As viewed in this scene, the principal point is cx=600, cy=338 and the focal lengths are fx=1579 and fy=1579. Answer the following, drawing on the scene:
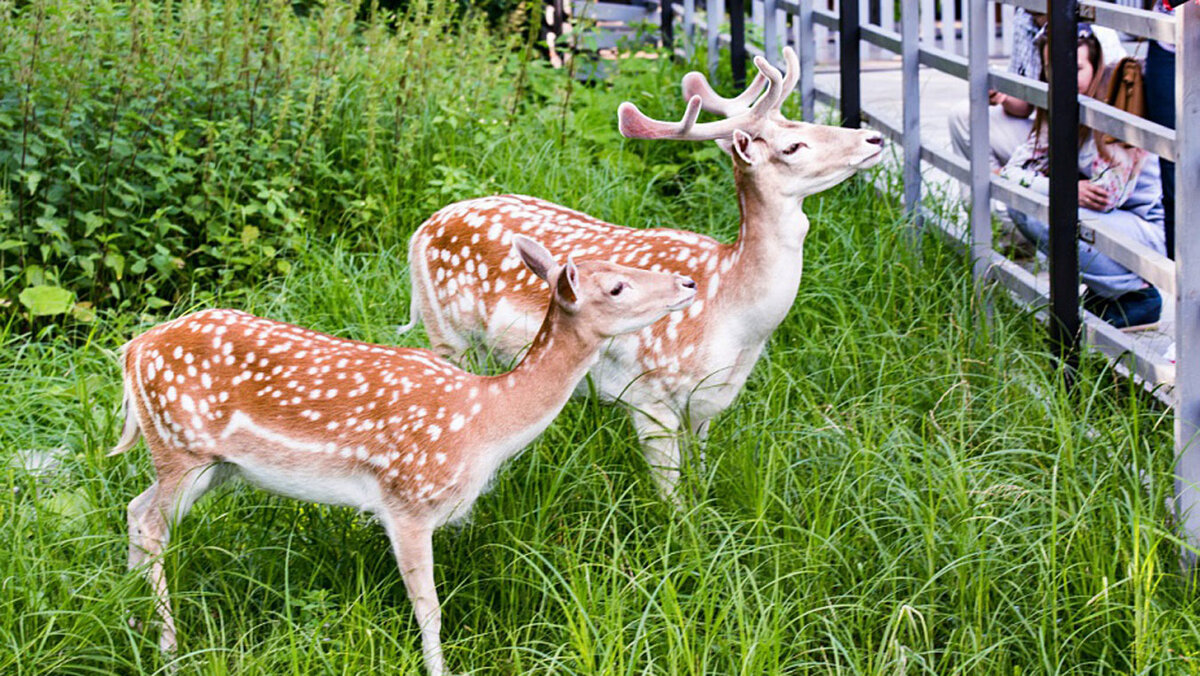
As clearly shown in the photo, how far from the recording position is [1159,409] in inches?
164

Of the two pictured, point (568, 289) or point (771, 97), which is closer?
point (568, 289)

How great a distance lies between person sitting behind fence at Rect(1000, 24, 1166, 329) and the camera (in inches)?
193

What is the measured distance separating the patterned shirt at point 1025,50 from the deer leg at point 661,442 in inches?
85.5

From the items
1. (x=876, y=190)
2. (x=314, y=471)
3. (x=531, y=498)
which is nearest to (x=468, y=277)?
(x=531, y=498)

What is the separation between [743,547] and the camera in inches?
141

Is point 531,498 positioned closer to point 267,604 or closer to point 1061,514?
point 267,604

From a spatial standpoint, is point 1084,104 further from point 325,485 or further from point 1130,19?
point 325,485

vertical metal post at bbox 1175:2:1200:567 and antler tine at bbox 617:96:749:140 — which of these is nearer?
vertical metal post at bbox 1175:2:1200:567

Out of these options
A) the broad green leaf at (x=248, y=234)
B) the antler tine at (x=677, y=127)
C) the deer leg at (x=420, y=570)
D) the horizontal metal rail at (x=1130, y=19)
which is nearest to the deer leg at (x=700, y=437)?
the antler tine at (x=677, y=127)

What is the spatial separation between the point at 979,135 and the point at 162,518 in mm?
2911

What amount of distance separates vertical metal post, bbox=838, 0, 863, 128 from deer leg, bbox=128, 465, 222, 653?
3.59m

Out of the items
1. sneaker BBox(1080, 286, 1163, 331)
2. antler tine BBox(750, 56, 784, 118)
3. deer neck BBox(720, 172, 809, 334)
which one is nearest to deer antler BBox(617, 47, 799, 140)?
antler tine BBox(750, 56, 784, 118)

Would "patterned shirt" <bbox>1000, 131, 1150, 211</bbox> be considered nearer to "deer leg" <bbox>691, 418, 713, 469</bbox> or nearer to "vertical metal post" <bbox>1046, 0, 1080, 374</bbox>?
"vertical metal post" <bbox>1046, 0, 1080, 374</bbox>

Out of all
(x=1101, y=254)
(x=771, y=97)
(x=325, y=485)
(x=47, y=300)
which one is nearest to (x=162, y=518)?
(x=325, y=485)
